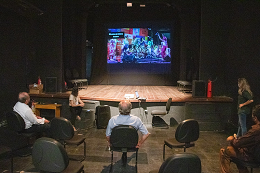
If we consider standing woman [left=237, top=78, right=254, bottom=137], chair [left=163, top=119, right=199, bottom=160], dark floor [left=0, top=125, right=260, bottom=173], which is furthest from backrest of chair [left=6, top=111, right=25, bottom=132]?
standing woman [left=237, top=78, right=254, bottom=137]

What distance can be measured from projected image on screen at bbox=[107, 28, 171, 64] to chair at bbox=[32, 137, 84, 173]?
9.40m

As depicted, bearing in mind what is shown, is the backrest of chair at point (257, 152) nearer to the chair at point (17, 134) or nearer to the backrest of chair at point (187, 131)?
the backrest of chair at point (187, 131)

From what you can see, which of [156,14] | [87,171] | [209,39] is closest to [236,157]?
[87,171]

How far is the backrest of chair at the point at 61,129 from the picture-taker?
10.7 ft

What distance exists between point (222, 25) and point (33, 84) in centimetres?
627

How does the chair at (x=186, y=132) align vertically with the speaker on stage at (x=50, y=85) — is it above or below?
below

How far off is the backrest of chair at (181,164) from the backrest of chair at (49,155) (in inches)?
39.6

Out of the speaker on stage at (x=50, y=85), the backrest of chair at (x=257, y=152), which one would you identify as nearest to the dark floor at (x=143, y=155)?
the backrest of chair at (x=257, y=152)

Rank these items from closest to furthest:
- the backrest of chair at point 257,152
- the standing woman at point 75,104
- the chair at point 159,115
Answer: the backrest of chair at point 257,152 → the standing woman at point 75,104 → the chair at point 159,115

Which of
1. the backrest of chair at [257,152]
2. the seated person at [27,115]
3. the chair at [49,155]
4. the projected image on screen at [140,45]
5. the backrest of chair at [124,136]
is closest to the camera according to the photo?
the chair at [49,155]

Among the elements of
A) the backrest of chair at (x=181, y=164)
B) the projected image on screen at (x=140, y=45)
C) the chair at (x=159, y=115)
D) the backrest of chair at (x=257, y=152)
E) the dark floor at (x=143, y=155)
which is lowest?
the dark floor at (x=143, y=155)

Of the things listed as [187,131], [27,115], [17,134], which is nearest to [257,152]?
[187,131]

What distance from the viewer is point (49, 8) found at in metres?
7.03

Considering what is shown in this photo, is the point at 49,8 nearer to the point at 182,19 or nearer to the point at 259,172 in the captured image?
the point at 182,19
